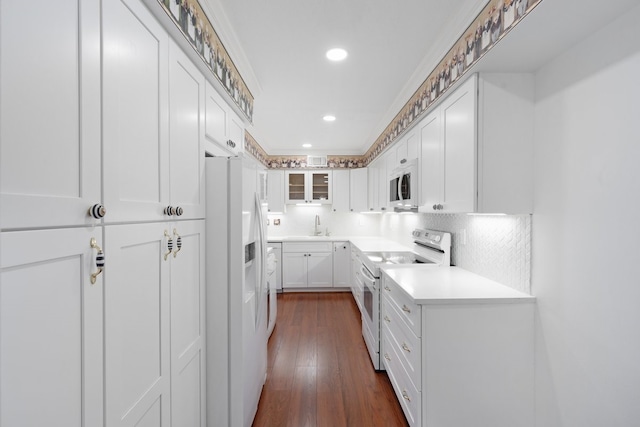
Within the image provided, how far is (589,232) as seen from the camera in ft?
4.38

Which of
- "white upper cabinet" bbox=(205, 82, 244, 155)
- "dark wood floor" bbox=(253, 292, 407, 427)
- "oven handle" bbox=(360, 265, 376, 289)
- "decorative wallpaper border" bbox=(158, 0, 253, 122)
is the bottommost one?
"dark wood floor" bbox=(253, 292, 407, 427)

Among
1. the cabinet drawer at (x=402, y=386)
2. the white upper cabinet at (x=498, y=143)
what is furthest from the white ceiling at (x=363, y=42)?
the cabinet drawer at (x=402, y=386)

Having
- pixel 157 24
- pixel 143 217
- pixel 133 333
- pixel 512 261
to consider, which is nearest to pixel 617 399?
pixel 512 261

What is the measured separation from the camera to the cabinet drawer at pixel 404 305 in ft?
5.48

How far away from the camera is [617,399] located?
121cm

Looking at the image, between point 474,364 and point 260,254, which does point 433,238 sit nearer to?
point 474,364

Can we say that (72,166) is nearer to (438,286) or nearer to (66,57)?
(66,57)

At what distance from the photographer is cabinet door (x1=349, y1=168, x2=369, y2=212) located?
511 centimetres

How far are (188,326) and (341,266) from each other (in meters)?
3.71

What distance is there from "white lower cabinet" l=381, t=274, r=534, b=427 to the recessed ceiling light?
71.8 inches

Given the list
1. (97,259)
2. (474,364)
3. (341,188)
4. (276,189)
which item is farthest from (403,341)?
(276,189)

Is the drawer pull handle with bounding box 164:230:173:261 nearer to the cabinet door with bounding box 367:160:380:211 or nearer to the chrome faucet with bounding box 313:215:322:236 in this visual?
the cabinet door with bounding box 367:160:380:211

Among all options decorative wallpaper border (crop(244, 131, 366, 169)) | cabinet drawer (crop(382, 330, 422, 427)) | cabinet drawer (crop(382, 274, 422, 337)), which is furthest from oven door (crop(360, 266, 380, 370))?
decorative wallpaper border (crop(244, 131, 366, 169))

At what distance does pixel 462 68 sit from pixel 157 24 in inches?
64.2
